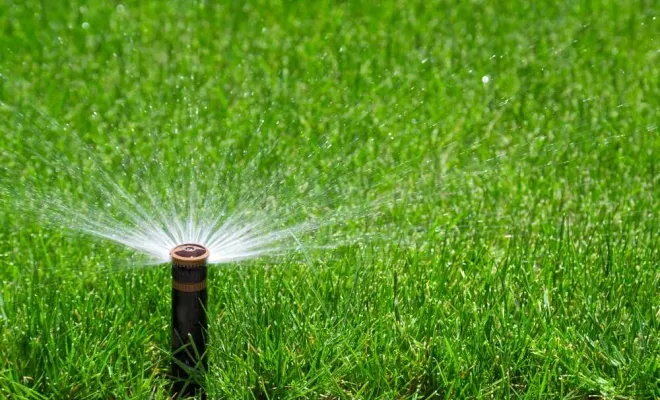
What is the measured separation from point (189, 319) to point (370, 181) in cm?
154

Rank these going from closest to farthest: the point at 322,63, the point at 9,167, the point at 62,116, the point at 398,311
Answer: the point at 398,311 < the point at 9,167 < the point at 62,116 < the point at 322,63

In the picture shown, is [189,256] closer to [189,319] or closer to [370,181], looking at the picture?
[189,319]

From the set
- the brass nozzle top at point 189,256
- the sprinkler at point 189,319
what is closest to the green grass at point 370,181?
the sprinkler at point 189,319

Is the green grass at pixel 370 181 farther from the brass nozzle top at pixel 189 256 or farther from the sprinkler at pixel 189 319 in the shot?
the brass nozzle top at pixel 189 256

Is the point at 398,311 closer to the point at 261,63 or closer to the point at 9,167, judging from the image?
the point at 9,167

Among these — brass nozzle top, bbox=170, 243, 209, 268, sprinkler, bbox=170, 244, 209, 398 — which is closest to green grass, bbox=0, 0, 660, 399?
sprinkler, bbox=170, 244, 209, 398

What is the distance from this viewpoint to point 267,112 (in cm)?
450

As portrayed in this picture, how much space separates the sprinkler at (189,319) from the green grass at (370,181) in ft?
0.22

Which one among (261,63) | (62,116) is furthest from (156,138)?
(261,63)

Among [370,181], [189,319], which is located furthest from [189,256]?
[370,181]

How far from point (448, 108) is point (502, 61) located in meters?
0.65

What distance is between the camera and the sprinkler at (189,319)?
2.47 metres

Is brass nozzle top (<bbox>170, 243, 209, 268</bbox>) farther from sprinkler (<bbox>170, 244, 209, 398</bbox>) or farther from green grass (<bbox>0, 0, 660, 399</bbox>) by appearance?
green grass (<bbox>0, 0, 660, 399</bbox>)

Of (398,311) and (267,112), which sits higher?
(267,112)
